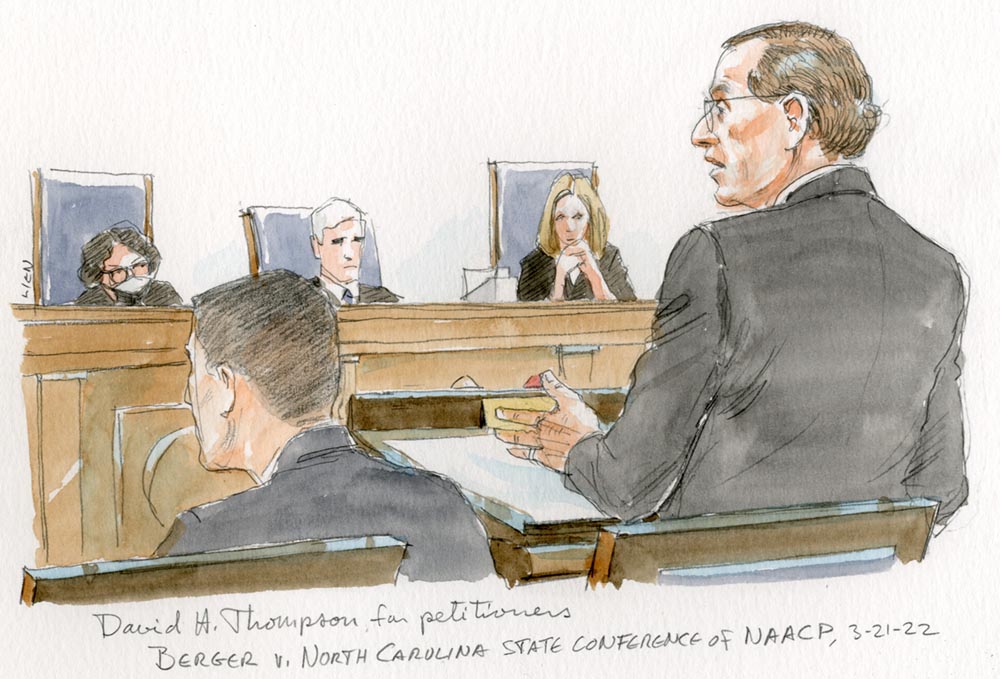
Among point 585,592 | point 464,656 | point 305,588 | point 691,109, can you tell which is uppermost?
point 691,109

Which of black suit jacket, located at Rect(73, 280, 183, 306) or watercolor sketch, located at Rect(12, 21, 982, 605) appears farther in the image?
black suit jacket, located at Rect(73, 280, 183, 306)

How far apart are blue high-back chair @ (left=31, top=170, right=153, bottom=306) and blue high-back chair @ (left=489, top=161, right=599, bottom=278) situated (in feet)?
1.92

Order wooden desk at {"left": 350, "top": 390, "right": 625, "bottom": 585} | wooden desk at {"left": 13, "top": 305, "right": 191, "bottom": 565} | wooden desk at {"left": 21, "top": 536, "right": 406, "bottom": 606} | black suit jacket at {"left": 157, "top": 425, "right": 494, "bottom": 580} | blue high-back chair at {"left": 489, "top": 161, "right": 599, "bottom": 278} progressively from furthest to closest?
blue high-back chair at {"left": 489, "top": 161, "right": 599, "bottom": 278}, wooden desk at {"left": 13, "top": 305, "right": 191, "bottom": 565}, wooden desk at {"left": 350, "top": 390, "right": 625, "bottom": 585}, black suit jacket at {"left": 157, "top": 425, "right": 494, "bottom": 580}, wooden desk at {"left": 21, "top": 536, "right": 406, "bottom": 606}

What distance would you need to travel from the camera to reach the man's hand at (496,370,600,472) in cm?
134

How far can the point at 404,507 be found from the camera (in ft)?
3.67

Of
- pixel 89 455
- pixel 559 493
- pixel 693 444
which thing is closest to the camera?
pixel 693 444

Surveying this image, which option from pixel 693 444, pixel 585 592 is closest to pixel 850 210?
pixel 693 444

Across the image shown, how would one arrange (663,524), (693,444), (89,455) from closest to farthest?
1. (663,524)
2. (693,444)
3. (89,455)

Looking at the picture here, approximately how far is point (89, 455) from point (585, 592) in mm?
864

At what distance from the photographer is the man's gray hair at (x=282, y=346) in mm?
1157

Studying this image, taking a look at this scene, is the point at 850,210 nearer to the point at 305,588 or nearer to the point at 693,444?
the point at 693,444

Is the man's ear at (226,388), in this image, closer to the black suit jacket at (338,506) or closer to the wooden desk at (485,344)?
the black suit jacket at (338,506)

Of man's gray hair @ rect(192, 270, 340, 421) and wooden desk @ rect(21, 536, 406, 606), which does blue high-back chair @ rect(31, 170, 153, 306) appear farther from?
wooden desk @ rect(21, 536, 406, 606)

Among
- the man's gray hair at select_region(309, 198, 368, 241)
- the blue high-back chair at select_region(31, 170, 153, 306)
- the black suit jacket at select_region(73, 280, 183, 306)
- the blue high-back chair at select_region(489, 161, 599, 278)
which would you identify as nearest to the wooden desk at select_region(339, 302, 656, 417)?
the blue high-back chair at select_region(489, 161, 599, 278)
